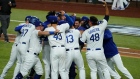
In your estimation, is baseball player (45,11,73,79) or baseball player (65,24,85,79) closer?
baseball player (45,11,73,79)

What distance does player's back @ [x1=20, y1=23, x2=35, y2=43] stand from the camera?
38.6ft

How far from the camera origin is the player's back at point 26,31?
1177 centimetres

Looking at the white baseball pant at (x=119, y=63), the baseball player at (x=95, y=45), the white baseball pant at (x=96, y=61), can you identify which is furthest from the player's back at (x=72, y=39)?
the white baseball pant at (x=119, y=63)

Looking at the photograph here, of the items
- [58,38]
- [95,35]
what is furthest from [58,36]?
[95,35]

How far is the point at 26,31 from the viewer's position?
38.7 feet

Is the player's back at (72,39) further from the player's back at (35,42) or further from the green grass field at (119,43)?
the green grass field at (119,43)

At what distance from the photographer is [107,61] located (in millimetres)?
12758

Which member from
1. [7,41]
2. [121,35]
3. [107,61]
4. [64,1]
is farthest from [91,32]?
[64,1]

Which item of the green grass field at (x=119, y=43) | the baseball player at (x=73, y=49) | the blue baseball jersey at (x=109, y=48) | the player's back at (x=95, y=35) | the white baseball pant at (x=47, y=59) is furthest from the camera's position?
the green grass field at (x=119, y=43)

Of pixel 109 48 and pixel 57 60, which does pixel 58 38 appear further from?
pixel 109 48

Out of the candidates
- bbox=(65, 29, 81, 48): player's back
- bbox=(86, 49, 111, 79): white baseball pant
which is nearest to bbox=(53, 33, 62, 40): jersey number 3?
bbox=(65, 29, 81, 48): player's back

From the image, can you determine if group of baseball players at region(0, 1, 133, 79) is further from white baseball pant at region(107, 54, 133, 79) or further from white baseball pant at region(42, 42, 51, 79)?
white baseball pant at region(107, 54, 133, 79)

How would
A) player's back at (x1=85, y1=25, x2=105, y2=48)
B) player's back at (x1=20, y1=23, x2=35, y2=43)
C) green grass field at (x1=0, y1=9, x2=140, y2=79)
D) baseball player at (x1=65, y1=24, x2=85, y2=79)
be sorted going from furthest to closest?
green grass field at (x1=0, y1=9, x2=140, y2=79), player's back at (x1=20, y1=23, x2=35, y2=43), baseball player at (x1=65, y1=24, x2=85, y2=79), player's back at (x1=85, y1=25, x2=105, y2=48)

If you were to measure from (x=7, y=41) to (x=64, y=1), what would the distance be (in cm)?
1485
